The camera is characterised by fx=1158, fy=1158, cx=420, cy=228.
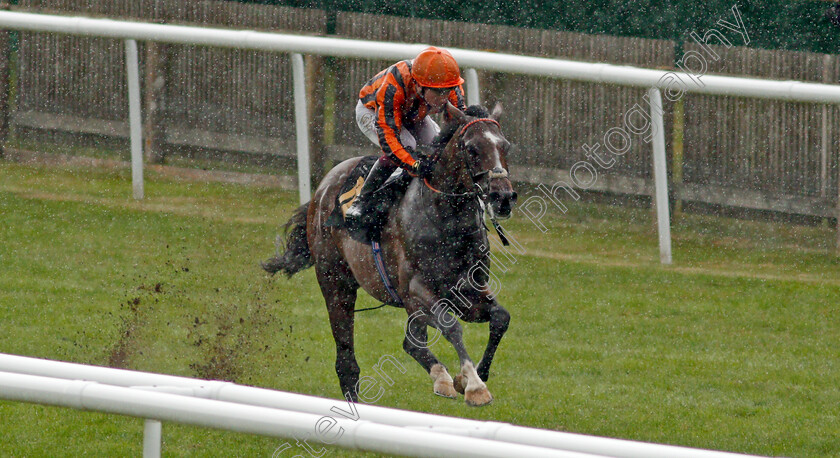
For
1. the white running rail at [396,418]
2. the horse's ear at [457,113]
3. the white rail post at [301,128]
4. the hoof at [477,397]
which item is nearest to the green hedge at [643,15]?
the white rail post at [301,128]

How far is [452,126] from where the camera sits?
4.70 metres

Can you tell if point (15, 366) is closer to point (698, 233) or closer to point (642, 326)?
point (642, 326)

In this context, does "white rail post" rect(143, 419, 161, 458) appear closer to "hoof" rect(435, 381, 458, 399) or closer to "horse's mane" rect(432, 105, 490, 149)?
"hoof" rect(435, 381, 458, 399)

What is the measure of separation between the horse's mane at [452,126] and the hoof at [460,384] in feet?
3.14

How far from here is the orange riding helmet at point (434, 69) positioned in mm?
4617

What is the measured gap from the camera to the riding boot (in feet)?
16.6

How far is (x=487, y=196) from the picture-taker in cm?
431

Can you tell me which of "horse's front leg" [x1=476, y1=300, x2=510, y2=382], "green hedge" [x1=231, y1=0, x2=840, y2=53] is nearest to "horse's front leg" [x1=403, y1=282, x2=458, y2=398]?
"horse's front leg" [x1=476, y1=300, x2=510, y2=382]

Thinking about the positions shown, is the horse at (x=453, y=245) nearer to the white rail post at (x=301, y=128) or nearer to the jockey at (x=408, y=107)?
the jockey at (x=408, y=107)

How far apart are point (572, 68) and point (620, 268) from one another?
4.62 ft

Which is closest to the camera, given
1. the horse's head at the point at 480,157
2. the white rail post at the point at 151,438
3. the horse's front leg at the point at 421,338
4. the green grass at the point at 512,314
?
the white rail post at the point at 151,438

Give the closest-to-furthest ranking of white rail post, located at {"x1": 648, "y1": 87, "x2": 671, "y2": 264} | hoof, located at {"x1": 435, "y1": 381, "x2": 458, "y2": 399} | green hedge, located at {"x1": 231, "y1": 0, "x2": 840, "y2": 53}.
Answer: hoof, located at {"x1": 435, "y1": 381, "x2": 458, "y2": 399}, white rail post, located at {"x1": 648, "y1": 87, "x2": 671, "y2": 264}, green hedge, located at {"x1": 231, "y1": 0, "x2": 840, "y2": 53}

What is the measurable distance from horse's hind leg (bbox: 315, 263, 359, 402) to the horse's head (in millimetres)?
1139

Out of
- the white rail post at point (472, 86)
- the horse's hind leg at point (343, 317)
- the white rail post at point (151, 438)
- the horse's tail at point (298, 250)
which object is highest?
the white rail post at point (472, 86)
